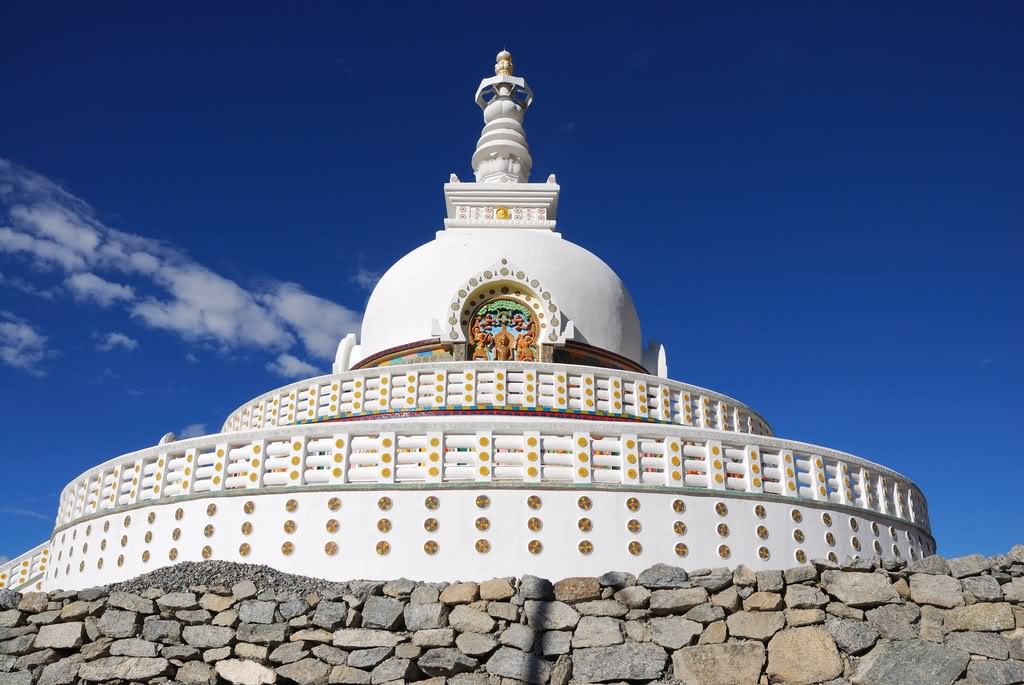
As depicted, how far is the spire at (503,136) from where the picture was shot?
20.8 m

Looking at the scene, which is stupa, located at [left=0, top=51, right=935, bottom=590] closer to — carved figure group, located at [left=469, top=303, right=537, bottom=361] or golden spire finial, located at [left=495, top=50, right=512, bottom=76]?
carved figure group, located at [left=469, top=303, right=537, bottom=361]

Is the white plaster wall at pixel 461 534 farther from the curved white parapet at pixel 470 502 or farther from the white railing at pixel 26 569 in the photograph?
the white railing at pixel 26 569

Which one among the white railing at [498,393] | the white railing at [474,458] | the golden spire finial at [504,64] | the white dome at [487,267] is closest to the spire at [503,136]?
the golden spire finial at [504,64]

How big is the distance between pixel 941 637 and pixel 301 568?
5.86 meters

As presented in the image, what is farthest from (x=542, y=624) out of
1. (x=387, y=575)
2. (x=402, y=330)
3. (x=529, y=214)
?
(x=529, y=214)

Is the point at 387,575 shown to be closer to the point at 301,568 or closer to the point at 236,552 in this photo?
the point at 301,568

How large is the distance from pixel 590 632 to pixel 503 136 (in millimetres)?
17454

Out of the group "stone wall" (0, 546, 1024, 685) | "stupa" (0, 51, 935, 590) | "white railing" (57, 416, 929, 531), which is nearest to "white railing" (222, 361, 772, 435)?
"stupa" (0, 51, 935, 590)

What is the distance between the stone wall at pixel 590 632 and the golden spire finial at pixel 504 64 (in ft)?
64.4

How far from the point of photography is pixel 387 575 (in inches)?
320

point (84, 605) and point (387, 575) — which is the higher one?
point (387, 575)

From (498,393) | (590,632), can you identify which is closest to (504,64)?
(498,393)

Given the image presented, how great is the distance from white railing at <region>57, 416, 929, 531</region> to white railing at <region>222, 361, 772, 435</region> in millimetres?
3293

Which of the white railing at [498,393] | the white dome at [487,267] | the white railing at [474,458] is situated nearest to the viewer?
the white railing at [474,458]
